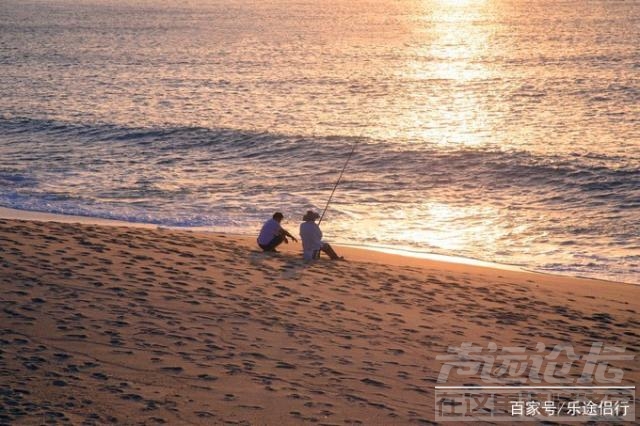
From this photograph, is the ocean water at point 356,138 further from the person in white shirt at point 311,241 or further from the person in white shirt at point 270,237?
the person in white shirt at point 311,241

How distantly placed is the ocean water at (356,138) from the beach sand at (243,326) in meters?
3.07

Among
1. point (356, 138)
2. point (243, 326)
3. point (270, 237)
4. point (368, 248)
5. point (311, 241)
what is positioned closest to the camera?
point (243, 326)

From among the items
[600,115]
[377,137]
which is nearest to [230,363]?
[377,137]

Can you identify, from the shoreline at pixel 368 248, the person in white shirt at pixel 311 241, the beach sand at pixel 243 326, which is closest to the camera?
the beach sand at pixel 243 326

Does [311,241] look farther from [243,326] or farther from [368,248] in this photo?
[243,326]

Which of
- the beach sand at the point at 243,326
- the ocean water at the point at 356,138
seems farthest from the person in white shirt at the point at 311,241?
the ocean water at the point at 356,138

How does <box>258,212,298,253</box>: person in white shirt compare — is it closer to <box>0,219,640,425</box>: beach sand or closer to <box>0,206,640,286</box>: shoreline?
<box>0,219,640,425</box>: beach sand

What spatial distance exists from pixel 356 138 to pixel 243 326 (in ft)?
62.3

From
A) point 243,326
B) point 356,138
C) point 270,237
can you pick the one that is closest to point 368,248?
point 270,237

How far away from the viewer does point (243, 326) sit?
8578mm

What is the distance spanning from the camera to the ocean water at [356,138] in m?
16.7

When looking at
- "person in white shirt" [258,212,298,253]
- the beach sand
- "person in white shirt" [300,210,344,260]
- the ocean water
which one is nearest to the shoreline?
the ocean water

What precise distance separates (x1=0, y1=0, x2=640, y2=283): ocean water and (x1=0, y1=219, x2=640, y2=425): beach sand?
3071mm

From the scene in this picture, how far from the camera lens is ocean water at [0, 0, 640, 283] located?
1669 centimetres
